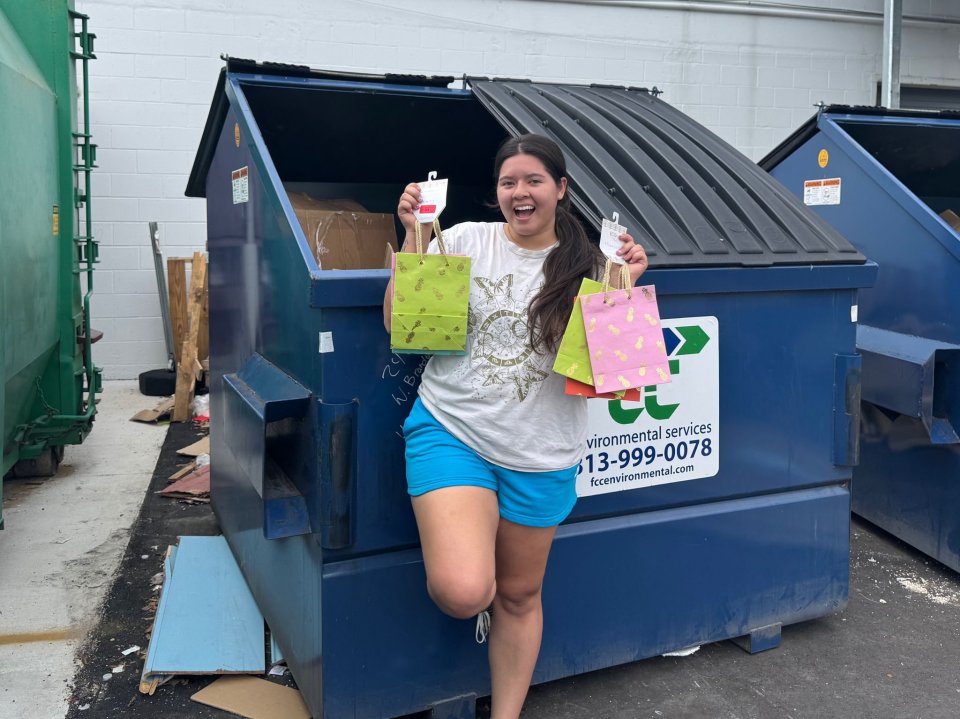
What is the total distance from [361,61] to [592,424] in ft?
17.4

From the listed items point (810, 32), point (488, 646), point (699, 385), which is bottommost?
point (488, 646)

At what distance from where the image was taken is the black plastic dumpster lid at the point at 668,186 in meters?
2.71

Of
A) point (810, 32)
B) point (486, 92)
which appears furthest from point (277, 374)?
point (810, 32)

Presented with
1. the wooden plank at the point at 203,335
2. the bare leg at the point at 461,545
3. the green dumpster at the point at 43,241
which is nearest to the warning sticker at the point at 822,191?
the bare leg at the point at 461,545

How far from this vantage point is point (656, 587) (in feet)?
9.05

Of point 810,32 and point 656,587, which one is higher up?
point 810,32

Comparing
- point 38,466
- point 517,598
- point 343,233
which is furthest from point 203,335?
point 517,598

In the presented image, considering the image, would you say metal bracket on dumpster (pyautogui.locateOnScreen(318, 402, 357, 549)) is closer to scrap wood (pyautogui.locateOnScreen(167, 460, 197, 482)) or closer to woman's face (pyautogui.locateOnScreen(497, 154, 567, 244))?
woman's face (pyautogui.locateOnScreen(497, 154, 567, 244))

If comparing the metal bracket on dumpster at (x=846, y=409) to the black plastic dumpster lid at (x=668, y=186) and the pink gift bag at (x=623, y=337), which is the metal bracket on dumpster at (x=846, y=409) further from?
the pink gift bag at (x=623, y=337)

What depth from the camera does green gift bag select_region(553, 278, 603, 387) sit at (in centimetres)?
211

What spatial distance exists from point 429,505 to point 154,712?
1.18m

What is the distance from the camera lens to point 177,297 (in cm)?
674

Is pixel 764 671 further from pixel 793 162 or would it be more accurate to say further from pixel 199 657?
pixel 793 162

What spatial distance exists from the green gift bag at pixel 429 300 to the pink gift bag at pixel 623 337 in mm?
295
